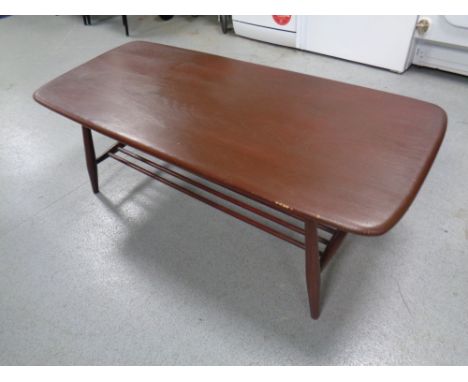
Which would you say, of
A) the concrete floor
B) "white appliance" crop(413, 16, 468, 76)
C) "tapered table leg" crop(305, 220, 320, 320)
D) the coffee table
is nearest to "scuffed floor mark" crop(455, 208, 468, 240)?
the concrete floor

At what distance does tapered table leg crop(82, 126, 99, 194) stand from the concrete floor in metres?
0.08

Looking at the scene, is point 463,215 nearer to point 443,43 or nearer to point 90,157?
point 443,43

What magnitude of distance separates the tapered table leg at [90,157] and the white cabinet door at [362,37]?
190cm

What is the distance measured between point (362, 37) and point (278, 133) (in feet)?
5.82

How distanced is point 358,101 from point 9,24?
13.6ft

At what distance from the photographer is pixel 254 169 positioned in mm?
955

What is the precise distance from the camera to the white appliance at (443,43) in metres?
2.06

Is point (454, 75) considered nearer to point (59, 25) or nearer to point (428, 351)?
point (428, 351)

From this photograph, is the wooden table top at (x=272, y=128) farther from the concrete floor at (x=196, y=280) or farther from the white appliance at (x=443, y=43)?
the white appliance at (x=443, y=43)

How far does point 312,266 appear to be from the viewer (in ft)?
3.48

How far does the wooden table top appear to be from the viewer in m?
0.87

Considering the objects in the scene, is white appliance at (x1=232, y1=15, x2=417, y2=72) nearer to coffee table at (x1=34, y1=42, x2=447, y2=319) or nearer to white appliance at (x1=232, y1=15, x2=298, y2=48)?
white appliance at (x1=232, y1=15, x2=298, y2=48)

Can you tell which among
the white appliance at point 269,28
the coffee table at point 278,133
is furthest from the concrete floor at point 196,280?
the white appliance at point 269,28

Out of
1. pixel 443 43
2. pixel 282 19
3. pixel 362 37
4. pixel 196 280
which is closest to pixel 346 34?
pixel 362 37
